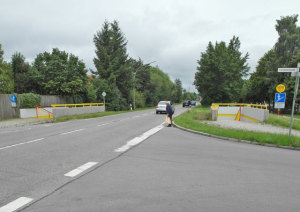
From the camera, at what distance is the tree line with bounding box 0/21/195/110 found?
2480 cm

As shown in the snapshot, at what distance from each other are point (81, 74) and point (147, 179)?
2447 centimetres

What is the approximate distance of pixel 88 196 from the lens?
3.55 metres

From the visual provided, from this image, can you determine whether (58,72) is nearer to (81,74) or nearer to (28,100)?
(81,74)

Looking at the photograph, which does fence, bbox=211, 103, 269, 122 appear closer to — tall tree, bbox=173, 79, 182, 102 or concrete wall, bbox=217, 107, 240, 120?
concrete wall, bbox=217, 107, 240, 120

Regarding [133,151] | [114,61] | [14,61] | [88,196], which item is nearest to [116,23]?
[114,61]

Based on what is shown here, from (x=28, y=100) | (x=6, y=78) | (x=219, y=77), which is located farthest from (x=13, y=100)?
(x=219, y=77)

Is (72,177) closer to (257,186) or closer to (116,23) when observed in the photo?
(257,186)

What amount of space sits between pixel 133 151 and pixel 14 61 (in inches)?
1381

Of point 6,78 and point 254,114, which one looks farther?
point 6,78

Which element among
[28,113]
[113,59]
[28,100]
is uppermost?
[113,59]

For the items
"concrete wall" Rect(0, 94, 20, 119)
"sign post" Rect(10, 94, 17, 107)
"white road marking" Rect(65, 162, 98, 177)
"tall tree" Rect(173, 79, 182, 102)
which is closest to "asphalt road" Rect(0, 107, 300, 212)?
"white road marking" Rect(65, 162, 98, 177)

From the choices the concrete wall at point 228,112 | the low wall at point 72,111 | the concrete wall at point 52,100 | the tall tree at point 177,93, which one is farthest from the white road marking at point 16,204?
the tall tree at point 177,93

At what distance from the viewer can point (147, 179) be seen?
436 centimetres

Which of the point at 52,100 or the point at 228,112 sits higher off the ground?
the point at 52,100
